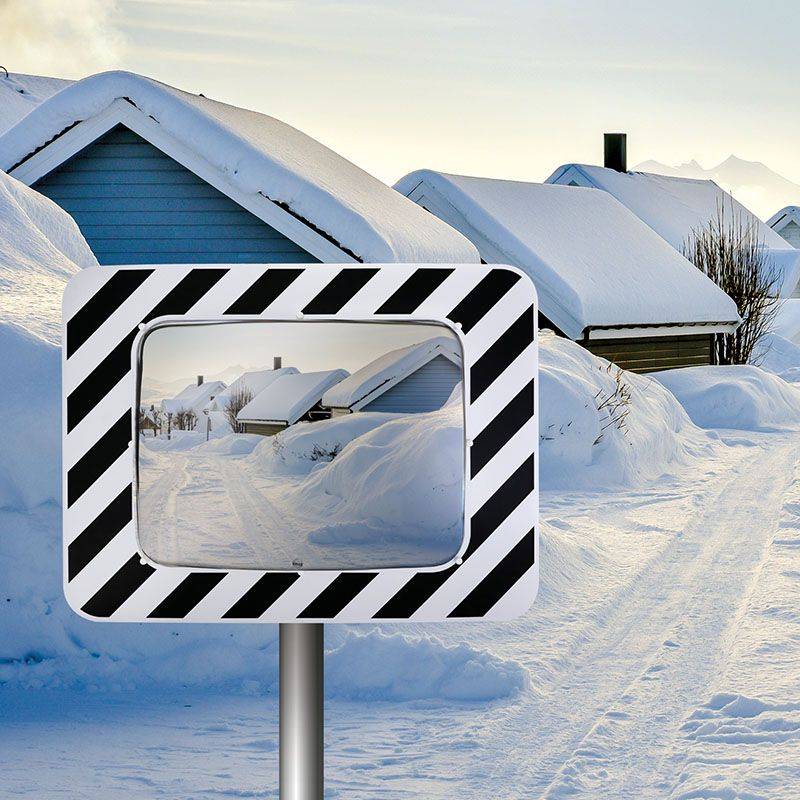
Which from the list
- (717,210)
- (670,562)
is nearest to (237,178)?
(670,562)

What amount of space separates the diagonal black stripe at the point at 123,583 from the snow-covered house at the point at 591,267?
16.0 metres

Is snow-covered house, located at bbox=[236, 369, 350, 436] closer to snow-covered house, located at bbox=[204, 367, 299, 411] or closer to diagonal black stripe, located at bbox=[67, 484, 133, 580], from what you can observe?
snow-covered house, located at bbox=[204, 367, 299, 411]

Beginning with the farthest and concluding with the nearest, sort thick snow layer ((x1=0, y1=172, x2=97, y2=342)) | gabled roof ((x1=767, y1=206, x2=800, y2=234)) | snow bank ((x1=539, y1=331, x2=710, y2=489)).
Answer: gabled roof ((x1=767, y1=206, x2=800, y2=234))
snow bank ((x1=539, y1=331, x2=710, y2=489))
thick snow layer ((x1=0, y1=172, x2=97, y2=342))

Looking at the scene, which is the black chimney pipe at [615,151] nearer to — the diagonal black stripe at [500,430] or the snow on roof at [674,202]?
the snow on roof at [674,202]

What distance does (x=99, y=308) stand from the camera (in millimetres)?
1950

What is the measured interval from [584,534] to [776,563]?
54.8 inches

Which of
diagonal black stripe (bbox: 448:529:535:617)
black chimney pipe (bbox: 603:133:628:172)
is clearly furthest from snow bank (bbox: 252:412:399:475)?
black chimney pipe (bbox: 603:133:628:172)

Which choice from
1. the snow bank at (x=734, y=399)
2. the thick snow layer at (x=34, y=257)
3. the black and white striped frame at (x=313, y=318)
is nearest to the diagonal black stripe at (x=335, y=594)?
the black and white striped frame at (x=313, y=318)

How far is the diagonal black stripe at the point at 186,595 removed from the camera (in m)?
1.95

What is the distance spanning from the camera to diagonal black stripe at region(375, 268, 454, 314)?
1933 millimetres

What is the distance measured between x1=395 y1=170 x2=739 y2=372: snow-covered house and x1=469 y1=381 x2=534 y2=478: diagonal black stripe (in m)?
15.9

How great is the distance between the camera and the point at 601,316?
18.8m

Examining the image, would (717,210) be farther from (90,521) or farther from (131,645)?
(90,521)

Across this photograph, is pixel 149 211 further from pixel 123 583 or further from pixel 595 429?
pixel 123 583
